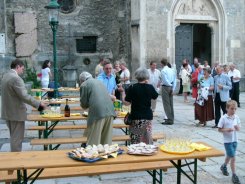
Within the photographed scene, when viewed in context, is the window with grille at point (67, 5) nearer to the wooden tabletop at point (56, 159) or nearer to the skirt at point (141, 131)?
the skirt at point (141, 131)

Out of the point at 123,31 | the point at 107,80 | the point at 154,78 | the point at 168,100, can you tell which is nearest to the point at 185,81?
the point at 154,78

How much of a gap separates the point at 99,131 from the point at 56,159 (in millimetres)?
1629

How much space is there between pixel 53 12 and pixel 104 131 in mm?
6931

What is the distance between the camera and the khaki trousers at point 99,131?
5.57 metres

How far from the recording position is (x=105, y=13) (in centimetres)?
1927

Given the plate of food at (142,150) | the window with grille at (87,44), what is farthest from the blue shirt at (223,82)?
the window with grille at (87,44)

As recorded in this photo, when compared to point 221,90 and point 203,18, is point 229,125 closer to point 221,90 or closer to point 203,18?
point 221,90

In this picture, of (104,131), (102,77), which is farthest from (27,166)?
(102,77)

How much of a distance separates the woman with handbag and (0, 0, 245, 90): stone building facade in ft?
35.9

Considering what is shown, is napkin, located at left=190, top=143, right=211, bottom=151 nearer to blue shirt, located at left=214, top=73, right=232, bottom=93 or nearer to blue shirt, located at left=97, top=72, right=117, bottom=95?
blue shirt, located at left=97, top=72, right=117, bottom=95

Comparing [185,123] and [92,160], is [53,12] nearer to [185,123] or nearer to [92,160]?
[185,123]

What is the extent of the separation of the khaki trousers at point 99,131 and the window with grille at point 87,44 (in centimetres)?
1389

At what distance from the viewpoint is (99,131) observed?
558 centimetres

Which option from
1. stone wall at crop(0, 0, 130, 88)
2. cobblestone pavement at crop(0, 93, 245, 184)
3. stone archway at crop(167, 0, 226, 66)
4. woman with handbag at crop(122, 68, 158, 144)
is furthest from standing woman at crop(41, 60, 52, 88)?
woman with handbag at crop(122, 68, 158, 144)
